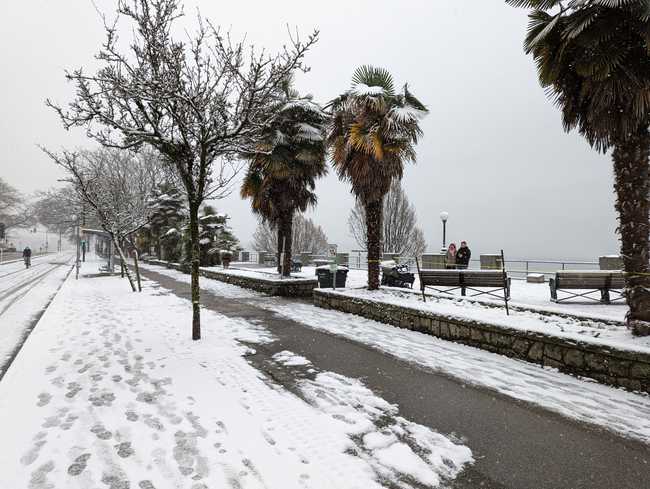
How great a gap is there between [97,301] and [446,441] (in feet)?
39.0

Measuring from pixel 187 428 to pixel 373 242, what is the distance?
8603mm

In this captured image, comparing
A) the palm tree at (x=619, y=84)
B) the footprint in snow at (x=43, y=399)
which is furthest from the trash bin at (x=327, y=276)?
the footprint in snow at (x=43, y=399)

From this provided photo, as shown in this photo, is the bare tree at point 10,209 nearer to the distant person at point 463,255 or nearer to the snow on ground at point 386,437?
the distant person at point 463,255

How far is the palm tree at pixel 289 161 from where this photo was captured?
1434 centimetres

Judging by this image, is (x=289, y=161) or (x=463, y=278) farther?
(x=289, y=161)

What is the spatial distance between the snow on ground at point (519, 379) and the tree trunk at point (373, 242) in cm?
310

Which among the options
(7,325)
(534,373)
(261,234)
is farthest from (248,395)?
(261,234)

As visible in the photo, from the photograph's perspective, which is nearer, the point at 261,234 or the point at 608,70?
the point at 608,70

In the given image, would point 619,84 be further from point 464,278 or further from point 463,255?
point 463,255

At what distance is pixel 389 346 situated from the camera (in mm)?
6680

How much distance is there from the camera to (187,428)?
3.53 m

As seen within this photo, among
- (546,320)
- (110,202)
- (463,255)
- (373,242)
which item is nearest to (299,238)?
(110,202)

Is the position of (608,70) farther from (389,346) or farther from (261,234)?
(261,234)

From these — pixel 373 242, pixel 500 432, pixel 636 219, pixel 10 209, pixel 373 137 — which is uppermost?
pixel 10 209
